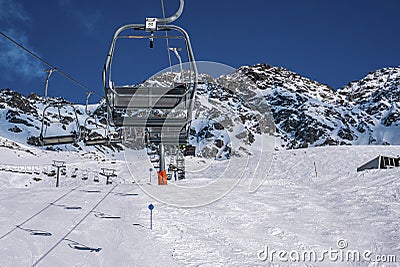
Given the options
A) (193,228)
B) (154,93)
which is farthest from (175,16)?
(193,228)

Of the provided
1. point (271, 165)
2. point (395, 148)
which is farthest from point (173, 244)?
point (395, 148)

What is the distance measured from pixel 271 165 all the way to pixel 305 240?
31042 millimetres

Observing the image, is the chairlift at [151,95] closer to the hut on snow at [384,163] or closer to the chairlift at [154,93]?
the chairlift at [154,93]

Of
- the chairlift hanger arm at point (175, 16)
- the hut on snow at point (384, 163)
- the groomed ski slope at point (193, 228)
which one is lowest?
the groomed ski slope at point (193, 228)

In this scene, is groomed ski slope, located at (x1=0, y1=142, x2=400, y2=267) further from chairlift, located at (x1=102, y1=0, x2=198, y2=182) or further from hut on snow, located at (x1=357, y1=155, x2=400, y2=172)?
hut on snow, located at (x1=357, y1=155, x2=400, y2=172)

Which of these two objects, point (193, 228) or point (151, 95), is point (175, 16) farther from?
point (193, 228)

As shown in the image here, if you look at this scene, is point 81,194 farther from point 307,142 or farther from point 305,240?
point 307,142

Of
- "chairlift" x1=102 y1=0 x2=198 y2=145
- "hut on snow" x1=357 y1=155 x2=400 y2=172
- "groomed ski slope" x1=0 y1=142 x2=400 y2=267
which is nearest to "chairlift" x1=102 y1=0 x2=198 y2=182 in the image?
"chairlift" x1=102 y1=0 x2=198 y2=145

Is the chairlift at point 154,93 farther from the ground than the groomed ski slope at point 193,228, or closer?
farther from the ground

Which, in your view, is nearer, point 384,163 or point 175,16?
point 175,16

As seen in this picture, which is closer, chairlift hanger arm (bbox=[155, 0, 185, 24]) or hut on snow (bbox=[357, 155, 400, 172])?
chairlift hanger arm (bbox=[155, 0, 185, 24])

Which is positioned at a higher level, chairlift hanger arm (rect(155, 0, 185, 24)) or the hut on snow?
chairlift hanger arm (rect(155, 0, 185, 24))

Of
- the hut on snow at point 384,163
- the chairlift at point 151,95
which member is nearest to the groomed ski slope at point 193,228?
the chairlift at point 151,95

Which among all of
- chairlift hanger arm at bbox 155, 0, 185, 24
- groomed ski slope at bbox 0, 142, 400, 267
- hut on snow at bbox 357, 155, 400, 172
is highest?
chairlift hanger arm at bbox 155, 0, 185, 24
